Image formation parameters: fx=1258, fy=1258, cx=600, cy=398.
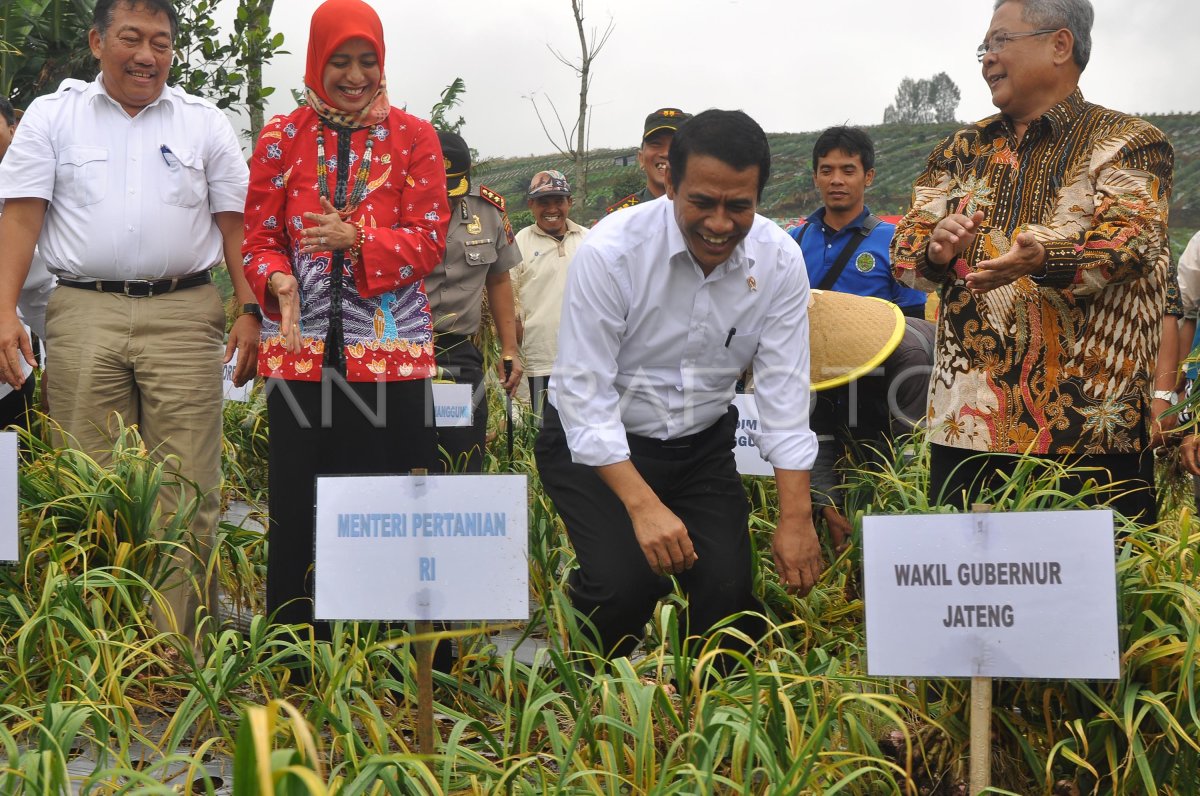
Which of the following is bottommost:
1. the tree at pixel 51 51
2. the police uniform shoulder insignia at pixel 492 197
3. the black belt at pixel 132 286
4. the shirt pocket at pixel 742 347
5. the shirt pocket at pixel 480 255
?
the shirt pocket at pixel 742 347

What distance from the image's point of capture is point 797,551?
9.52ft

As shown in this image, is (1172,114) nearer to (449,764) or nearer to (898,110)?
(898,110)

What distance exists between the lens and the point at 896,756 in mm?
2414

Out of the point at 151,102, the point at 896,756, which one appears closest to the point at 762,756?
the point at 896,756

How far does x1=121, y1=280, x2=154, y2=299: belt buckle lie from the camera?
3.56m

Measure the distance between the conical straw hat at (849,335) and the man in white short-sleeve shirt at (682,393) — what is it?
106 cm

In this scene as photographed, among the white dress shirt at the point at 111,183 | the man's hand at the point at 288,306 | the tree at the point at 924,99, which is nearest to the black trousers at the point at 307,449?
the man's hand at the point at 288,306

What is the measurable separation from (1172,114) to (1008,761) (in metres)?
34.5

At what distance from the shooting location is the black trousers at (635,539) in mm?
2867

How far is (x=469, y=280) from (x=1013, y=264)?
2.91 m

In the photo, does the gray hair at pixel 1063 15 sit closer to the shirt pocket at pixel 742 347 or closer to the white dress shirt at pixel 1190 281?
the shirt pocket at pixel 742 347

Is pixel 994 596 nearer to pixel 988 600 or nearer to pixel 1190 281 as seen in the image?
pixel 988 600

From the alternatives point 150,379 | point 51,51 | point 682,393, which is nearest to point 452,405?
point 150,379

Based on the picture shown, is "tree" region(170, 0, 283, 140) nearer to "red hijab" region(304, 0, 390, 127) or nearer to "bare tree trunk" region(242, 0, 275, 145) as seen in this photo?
"bare tree trunk" region(242, 0, 275, 145)
